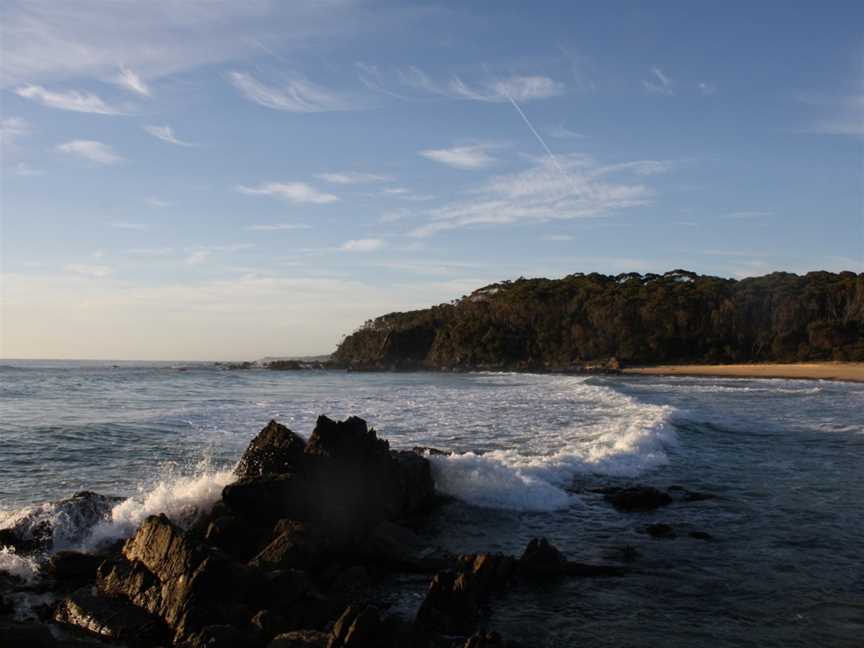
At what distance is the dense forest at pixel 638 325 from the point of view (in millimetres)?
75562

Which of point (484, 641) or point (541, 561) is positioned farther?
point (541, 561)

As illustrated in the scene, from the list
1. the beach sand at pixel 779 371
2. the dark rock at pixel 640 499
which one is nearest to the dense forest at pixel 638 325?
the beach sand at pixel 779 371

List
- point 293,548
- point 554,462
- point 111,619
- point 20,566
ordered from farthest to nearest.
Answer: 1. point 554,462
2. point 20,566
3. point 293,548
4. point 111,619

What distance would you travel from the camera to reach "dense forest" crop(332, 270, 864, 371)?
75.6m

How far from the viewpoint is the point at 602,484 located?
14547 millimetres

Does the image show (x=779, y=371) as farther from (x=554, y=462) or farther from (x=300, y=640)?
(x=300, y=640)

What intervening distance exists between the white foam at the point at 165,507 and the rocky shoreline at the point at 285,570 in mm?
256

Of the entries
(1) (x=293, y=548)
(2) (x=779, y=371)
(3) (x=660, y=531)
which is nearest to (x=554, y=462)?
(3) (x=660, y=531)

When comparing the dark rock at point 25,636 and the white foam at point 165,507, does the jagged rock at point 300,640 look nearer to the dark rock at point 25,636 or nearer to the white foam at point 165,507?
the dark rock at point 25,636

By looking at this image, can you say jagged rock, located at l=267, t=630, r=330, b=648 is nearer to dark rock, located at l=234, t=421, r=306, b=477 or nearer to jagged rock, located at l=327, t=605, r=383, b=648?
jagged rock, located at l=327, t=605, r=383, b=648

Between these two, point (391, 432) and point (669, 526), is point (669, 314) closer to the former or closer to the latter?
point (391, 432)

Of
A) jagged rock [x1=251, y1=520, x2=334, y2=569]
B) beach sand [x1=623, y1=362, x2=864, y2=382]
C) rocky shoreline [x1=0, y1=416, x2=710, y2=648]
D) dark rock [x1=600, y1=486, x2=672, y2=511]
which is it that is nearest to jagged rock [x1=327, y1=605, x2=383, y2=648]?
rocky shoreline [x1=0, y1=416, x2=710, y2=648]

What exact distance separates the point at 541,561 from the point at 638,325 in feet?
266

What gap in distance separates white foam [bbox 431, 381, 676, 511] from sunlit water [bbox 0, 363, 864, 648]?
5cm
